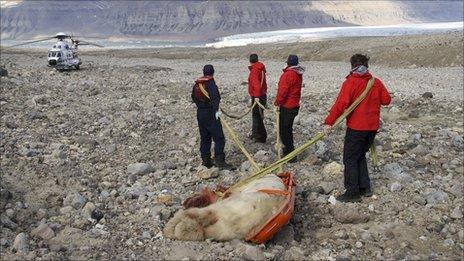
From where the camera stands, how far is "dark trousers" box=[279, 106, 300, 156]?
311 inches

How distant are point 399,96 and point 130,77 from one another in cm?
996

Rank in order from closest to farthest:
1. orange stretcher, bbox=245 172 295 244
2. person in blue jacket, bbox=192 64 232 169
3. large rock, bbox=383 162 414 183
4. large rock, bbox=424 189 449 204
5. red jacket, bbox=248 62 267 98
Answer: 1. orange stretcher, bbox=245 172 295 244
2. large rock, bbox=424 189 449 204
3. large rock, bbox=383 162 414 183
4. person in blue jacket, bbox=192 64 232 169
5. red jacket, bbox=248 62 267 98

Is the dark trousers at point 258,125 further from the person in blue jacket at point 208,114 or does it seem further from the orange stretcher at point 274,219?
the orange stretcher at point 274,219

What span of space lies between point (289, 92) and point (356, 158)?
174 cm

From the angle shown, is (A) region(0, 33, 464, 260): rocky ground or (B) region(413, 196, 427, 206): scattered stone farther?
(B) region(413, 196, 427, 206): scattered stone

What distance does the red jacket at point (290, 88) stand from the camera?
7688mm

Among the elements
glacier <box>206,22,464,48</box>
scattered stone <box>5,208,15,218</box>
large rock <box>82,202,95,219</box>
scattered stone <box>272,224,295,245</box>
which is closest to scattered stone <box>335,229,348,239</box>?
scattered stone <box>272,224,295,245</box>

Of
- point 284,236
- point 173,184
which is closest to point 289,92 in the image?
point 173,184

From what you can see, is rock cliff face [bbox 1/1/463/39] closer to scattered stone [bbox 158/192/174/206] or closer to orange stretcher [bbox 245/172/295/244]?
scattered stone [bbox 158/192/174/206]

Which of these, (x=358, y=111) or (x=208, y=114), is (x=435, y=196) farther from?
(x=208, y=114)

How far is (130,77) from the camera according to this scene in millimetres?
19281

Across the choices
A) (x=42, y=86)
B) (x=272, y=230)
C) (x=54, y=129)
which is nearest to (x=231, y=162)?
(x=272, y=230)

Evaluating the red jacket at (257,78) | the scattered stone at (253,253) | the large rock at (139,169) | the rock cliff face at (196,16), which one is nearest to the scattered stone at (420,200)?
the scattered stone at (253,253)

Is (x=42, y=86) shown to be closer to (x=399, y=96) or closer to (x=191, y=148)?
(x=191, y=148)
